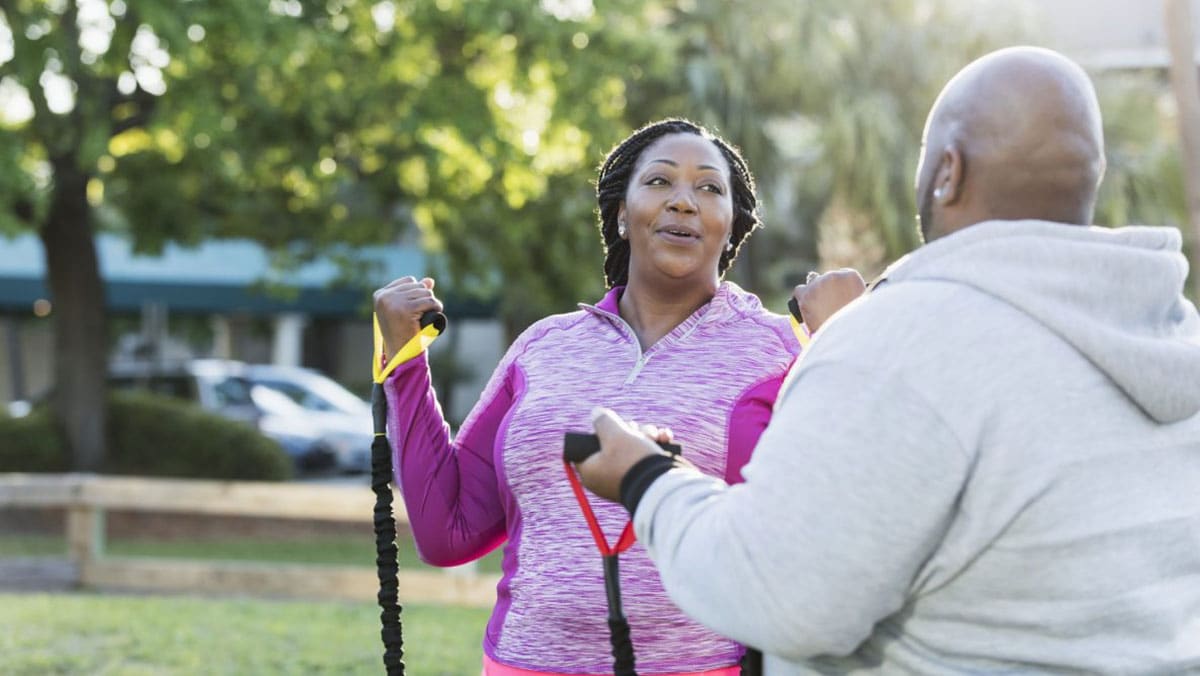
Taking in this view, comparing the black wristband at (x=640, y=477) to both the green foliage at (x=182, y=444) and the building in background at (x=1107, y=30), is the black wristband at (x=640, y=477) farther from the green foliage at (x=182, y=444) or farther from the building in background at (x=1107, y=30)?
the green foliage at (x=182, y=444)

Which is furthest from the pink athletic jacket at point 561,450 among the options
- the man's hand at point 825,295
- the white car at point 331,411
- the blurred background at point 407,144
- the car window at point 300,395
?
the car window at point 300,395

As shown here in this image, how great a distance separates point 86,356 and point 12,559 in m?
3.28

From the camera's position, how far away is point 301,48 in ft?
40.4

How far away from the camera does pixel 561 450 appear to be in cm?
276

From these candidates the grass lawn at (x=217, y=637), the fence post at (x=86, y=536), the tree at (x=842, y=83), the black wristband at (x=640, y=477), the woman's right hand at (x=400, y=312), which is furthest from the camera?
the tree at (x=842, y=83)

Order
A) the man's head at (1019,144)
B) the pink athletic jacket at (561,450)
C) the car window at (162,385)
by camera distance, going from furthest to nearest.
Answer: the car window at (162,385)
the pink athletic jacket at (561,450)
the man's head at (1019,144)

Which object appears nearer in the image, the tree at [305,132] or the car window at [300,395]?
the tree at [305,132]

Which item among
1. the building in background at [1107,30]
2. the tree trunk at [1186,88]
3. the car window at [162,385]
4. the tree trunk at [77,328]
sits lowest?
the car window at [162,385]

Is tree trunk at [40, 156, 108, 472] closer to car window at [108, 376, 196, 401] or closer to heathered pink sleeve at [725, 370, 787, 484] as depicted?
car window at [108, 376, 196, 401]

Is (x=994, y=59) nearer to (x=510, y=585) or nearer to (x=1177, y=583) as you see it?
(x=1177, y=583)

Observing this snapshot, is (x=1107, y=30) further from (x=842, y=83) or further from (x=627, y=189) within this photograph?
(x=627, y=189)

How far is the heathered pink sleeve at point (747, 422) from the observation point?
2.78 meters

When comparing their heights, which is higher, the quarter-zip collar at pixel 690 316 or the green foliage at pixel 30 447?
the quarter-zip collar at pixel 690 316

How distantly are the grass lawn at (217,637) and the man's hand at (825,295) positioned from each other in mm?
5064
